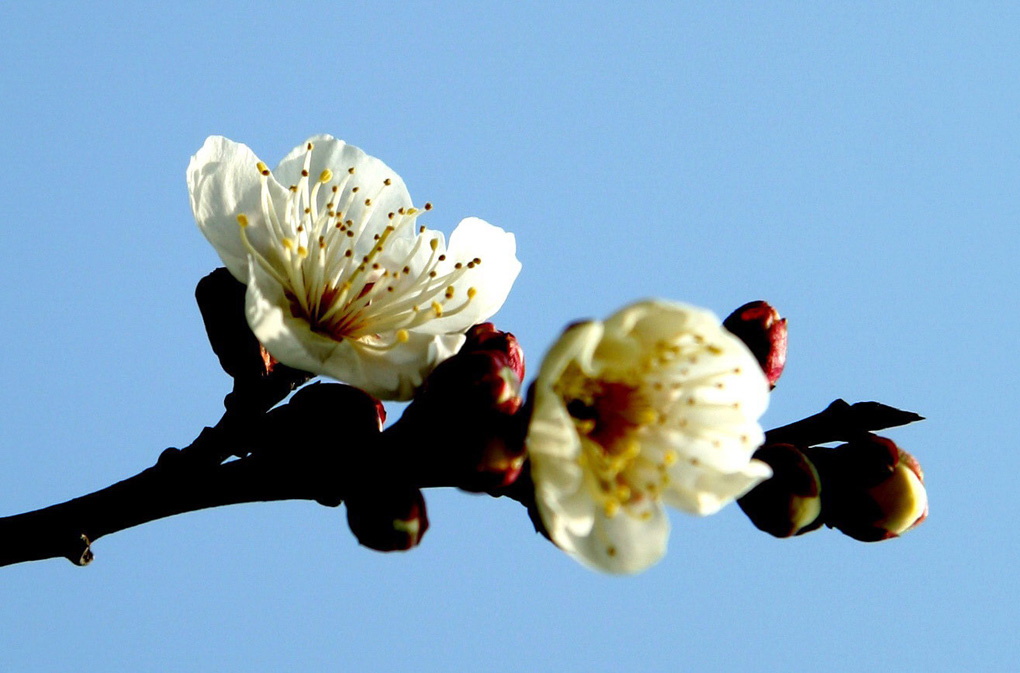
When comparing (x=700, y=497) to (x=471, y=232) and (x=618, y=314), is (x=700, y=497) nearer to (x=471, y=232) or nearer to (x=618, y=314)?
(x=618, y=314)

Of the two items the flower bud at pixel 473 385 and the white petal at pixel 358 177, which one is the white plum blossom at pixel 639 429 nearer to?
the flower bud at pixel 473 385

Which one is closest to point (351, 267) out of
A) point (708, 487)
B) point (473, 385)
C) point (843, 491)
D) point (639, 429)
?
point (473, 385)

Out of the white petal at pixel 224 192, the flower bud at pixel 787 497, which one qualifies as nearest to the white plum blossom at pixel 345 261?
the white petal at pixel 224 192

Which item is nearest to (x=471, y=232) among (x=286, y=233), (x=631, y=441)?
(x=286, y=233)

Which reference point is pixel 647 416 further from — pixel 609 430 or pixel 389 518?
pixel 389 518

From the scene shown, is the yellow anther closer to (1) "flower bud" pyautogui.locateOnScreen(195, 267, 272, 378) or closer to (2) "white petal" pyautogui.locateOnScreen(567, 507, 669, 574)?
(2) "white petal" pyautogui.locateOnScreen(567, 507, 669, 574)

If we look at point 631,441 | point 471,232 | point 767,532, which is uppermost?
point 471,232

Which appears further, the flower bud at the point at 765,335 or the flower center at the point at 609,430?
the flower bud at the point at 765,335
